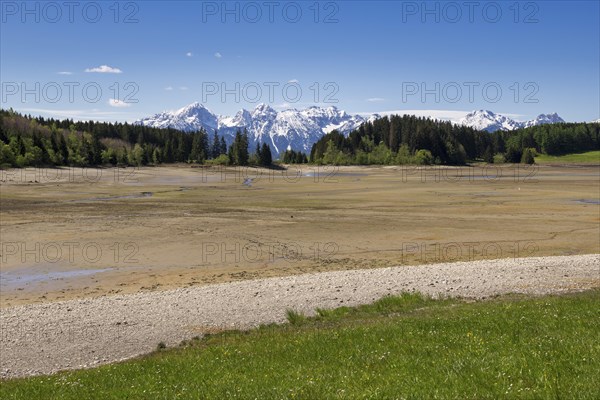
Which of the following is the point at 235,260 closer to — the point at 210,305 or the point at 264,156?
the point at 210,305

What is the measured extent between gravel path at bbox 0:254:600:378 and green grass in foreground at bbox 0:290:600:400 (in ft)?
6.72

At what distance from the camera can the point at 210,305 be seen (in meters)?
20.8

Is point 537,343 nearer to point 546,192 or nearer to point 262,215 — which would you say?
point 262,215

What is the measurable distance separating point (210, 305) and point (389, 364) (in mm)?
11955

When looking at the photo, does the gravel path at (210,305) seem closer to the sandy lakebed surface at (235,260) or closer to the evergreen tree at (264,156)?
the sandy lakebed surface at (235,260)

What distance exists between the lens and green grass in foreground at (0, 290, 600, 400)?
8.32 metres

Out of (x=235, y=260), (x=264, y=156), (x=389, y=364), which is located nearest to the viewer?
(x=389, y=364)

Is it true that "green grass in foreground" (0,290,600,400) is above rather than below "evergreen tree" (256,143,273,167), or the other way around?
below

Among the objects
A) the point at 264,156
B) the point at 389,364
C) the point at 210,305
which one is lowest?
the point at 210,305

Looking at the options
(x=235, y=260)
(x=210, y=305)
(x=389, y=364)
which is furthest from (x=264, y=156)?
(x=389, y=364)

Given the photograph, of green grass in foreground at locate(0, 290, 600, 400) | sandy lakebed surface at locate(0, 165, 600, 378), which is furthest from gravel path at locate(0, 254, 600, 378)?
green grass in foreground at locate(0, 290, 600, 400)

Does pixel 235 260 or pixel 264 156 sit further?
pixel 264 156

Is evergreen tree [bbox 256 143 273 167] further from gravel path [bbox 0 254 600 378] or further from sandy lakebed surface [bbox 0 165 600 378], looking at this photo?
gravel path [bbox 0 254 600 378]

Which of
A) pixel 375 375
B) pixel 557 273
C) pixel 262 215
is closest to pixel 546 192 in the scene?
pixel 262 215
